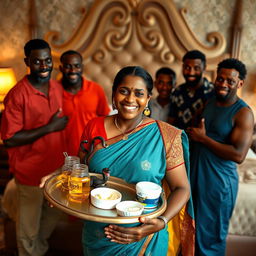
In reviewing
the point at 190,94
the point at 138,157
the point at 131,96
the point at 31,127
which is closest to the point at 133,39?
the point at 190,94

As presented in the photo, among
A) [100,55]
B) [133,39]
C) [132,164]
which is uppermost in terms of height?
[133,39]

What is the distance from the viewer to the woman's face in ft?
A: 4.76

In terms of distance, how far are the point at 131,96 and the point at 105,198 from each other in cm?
48

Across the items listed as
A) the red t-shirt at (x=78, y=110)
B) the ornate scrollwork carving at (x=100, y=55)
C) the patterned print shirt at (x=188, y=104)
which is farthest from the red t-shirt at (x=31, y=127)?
the ornate scrollwork carving at (x=100, y=55)

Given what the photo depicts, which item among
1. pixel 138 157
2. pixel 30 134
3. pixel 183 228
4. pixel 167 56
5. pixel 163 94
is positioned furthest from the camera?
pixel 167 56

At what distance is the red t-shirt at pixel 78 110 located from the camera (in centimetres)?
248

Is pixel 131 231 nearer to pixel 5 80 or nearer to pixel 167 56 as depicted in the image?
pixel 167 56

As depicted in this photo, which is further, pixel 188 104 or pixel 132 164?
pixel 188 104

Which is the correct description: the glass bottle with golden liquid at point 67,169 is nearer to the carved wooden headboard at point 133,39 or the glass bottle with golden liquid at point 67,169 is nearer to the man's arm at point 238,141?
the man's arm at point 238,141

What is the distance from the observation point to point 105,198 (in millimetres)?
1345

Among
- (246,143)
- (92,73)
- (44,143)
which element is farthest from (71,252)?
(92,73)

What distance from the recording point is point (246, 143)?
192 cm

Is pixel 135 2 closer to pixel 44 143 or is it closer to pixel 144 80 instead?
pixel 44 143

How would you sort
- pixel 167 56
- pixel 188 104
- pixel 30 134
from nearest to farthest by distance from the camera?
pixel 30 134
pixel 188 104
pixel 167 56
